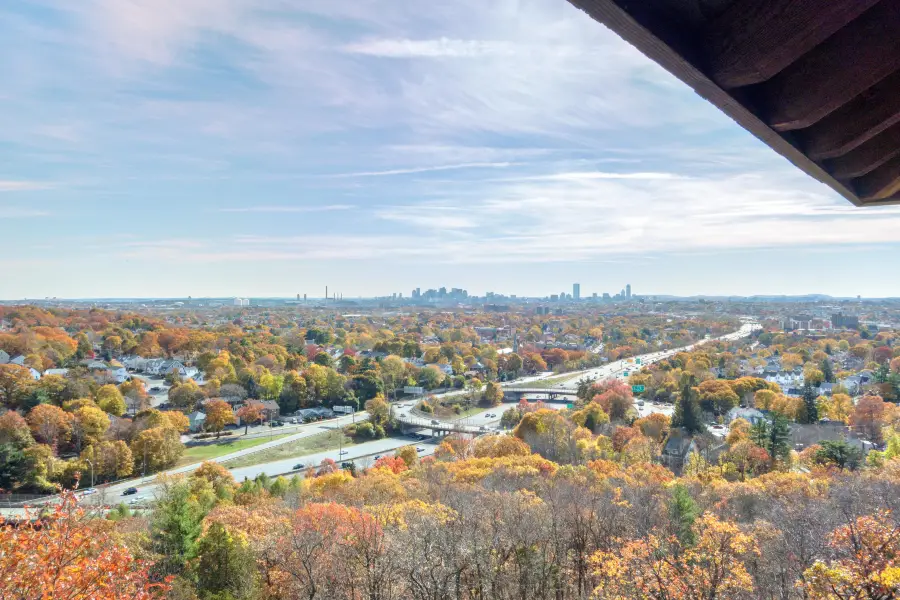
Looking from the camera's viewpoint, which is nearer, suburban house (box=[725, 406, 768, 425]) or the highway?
the highway

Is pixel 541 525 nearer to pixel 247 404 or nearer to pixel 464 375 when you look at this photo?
pixel 247 404

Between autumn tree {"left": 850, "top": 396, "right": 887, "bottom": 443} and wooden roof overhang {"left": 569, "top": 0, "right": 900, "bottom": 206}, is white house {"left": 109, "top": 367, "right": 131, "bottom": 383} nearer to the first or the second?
wooden roof overhang {"left": 569, "top": 0, "right": 900, "bottom": 206}

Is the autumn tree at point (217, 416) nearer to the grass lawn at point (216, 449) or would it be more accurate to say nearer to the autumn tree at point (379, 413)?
the grass lawn at point (216, 449)

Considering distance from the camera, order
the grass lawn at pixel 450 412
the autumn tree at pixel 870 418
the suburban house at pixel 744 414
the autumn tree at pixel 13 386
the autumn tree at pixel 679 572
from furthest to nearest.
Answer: the grass lawn at pixel 450 412, the suburban house at pixel 744 414, the autumn tree at pixel 13 386, the autumn tree at pixel 870 418, the autumn tree at pixel 679 572

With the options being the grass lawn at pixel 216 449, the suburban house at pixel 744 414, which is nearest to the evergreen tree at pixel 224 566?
the grass lawn at pixel 216 449

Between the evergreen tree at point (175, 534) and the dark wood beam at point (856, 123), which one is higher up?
the dark wood beam at point (856, 123)

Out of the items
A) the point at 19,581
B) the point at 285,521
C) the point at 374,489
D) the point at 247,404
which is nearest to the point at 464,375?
the point at 247,404

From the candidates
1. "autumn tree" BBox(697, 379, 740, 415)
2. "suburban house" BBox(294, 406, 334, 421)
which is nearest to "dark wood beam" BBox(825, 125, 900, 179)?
"autumn tree" BBox(697, 379, 740, 415)

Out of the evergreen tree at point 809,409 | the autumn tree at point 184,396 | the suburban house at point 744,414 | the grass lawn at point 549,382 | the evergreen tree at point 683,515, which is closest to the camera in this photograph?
the evergreen tree at point 683,515
